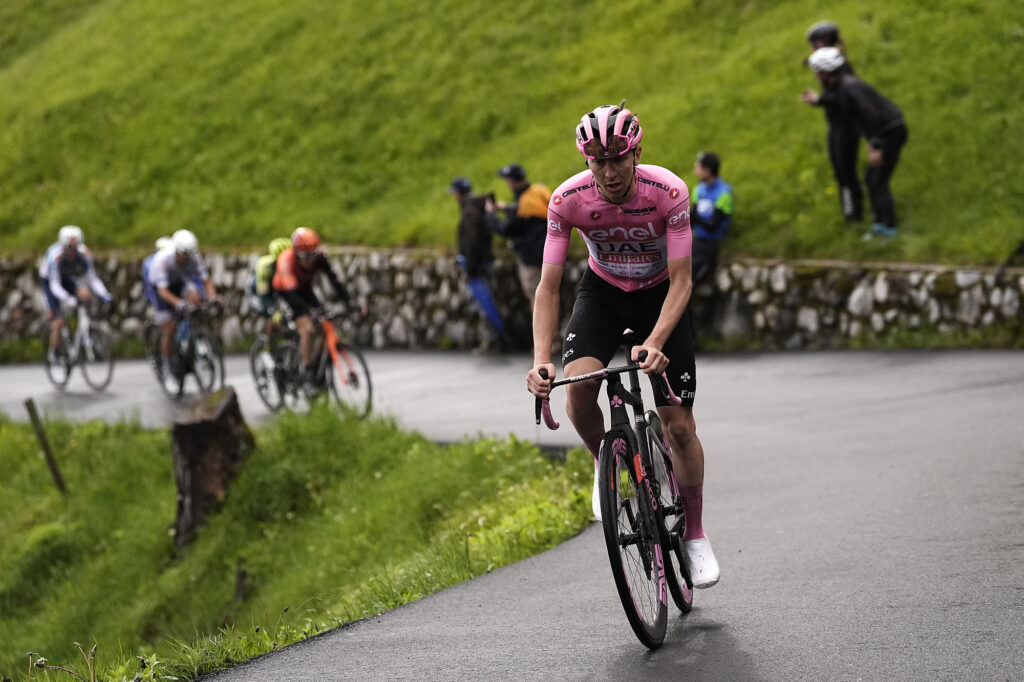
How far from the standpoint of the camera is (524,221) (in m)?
16.2

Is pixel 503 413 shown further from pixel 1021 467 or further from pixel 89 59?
pixel 89 59

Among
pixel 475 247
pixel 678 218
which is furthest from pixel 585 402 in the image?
pixel 475 247

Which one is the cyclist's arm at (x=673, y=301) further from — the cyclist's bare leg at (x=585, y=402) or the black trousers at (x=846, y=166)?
the black trousers at (x=846, y=166)

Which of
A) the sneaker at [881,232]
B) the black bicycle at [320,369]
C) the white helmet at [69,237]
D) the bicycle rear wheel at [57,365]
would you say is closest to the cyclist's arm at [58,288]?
the white helmet at [69,237]

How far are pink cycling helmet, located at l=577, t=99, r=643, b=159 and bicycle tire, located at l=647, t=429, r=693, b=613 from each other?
4.16 feet

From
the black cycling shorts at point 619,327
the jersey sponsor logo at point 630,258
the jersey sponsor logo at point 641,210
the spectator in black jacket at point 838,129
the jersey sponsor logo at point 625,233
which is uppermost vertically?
the spectator in black jacket at point 838,129

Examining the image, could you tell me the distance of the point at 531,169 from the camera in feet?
66.8

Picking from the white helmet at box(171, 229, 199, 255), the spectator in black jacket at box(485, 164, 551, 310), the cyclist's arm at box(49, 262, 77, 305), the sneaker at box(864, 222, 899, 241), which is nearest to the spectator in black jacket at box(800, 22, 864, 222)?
the sneaker at box(864, 222, 899, 241)

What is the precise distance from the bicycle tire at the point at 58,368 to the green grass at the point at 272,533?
12.3 ft

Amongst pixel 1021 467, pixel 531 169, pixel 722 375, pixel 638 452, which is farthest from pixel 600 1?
pixel 638 452

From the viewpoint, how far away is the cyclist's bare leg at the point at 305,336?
1389cm

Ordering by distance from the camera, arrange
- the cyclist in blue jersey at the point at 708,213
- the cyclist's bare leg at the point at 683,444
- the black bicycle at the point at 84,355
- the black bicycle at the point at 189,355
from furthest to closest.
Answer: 1. the black bicycle at the point at 84,355
2. the black bicycle at the point at 189,355
3. the cyclist in blue jersey at the point at 708,213
4. the cyclist's bare leg at the point at 683,444

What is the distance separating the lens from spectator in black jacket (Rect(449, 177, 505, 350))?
17188mm

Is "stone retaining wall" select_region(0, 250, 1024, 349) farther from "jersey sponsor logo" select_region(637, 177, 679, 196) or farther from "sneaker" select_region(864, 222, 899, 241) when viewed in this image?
"jersey sponsor logo" select_region(637, 177, 679, 196)
